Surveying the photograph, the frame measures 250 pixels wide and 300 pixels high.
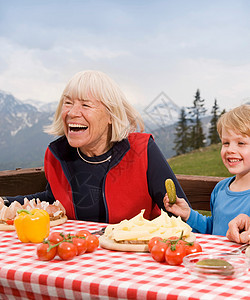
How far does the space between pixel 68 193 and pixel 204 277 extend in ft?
5.35

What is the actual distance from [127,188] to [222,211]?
68 centimetres

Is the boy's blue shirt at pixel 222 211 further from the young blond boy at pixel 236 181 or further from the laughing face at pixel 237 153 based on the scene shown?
the laughing face at pixel 237 153

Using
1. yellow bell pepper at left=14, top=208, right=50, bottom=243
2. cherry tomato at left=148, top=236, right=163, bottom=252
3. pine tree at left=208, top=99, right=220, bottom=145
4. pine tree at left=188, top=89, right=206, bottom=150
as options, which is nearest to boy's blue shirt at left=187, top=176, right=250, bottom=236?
cherry tomato at left=148, top=236, right=163, bottom=252

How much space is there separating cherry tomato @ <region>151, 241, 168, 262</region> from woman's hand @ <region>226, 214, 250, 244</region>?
445 millimetres

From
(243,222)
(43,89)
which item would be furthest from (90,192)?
(43,89)

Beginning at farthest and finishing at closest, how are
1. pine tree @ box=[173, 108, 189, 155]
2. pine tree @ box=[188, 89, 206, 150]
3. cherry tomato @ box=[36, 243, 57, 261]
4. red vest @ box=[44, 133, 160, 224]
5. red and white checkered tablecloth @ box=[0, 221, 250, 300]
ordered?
pine tree @ box=[173, 108, 189, 155], pine tree @ box=[188, 89, 206, 150], red vest @ box=[44, 133, 160, 224], cherry tomato @ box=[36, 243, 57, 261], red and white checkered tablecloth @ box=[0, 221, 250, 300]

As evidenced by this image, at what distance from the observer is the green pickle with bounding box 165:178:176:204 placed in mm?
2154

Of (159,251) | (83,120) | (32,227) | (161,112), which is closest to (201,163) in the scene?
(161,112)

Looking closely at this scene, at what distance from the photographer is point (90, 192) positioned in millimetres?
2908

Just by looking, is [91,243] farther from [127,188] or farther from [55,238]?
[127,188]

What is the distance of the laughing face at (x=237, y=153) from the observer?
7.90 ft

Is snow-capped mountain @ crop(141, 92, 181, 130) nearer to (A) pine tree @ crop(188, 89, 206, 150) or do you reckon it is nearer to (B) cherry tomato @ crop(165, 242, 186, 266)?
(B) cherry tomato @ crop(165, 242, 186, 266)

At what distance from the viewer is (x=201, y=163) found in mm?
25594

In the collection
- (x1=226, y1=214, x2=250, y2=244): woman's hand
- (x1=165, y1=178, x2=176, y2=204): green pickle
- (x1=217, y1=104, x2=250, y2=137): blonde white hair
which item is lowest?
(x1=226, y1=214, x2=250, y2=244): woman's hand
